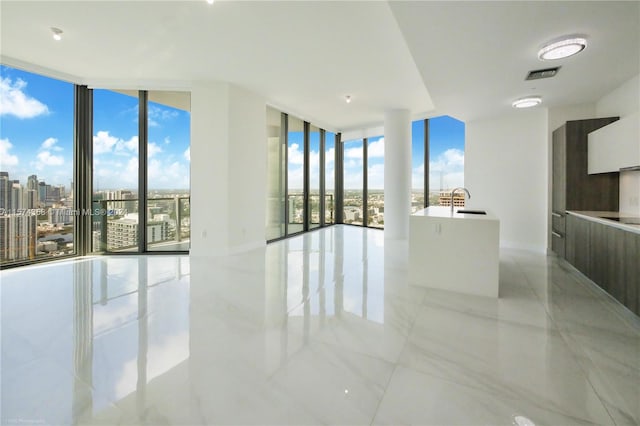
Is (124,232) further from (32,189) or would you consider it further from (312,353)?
(312,353)

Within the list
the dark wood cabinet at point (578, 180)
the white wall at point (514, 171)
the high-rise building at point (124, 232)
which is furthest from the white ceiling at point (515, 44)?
the high-rise building at point (124, 232)

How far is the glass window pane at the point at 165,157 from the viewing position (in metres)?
5.23

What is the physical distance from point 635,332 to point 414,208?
5.24m

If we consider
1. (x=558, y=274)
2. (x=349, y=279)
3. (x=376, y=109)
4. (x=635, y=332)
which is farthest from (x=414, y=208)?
(x=635, y=332)

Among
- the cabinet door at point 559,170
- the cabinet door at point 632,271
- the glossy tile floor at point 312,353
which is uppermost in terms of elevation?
the cabinet door at point 559,170

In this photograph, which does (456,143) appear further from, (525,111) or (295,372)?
(295,372)

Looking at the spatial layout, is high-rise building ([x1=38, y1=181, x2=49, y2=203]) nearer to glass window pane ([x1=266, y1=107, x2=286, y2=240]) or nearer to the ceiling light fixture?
the ceiling light fixture

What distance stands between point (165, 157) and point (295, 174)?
116 inches

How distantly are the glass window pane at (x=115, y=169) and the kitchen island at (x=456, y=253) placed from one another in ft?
15.8

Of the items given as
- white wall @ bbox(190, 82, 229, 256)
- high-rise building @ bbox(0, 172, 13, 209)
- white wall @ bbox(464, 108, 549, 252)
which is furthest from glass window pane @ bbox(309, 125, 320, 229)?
high-rise building @ bbox(0, 172, 13, 209)

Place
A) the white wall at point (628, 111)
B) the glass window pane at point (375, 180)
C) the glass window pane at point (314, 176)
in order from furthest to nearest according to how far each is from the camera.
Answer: the glass window pane at point (375, 180)
the glass window pane at point (314, 176)
the white wall at point (628, 111)

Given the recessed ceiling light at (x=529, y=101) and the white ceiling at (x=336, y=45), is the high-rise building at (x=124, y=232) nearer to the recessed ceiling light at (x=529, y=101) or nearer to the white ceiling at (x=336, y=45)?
the white ceiling at (x=336, y=45)

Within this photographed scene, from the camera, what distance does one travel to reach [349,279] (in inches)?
145

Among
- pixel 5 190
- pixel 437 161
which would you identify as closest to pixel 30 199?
pixel 5 190
